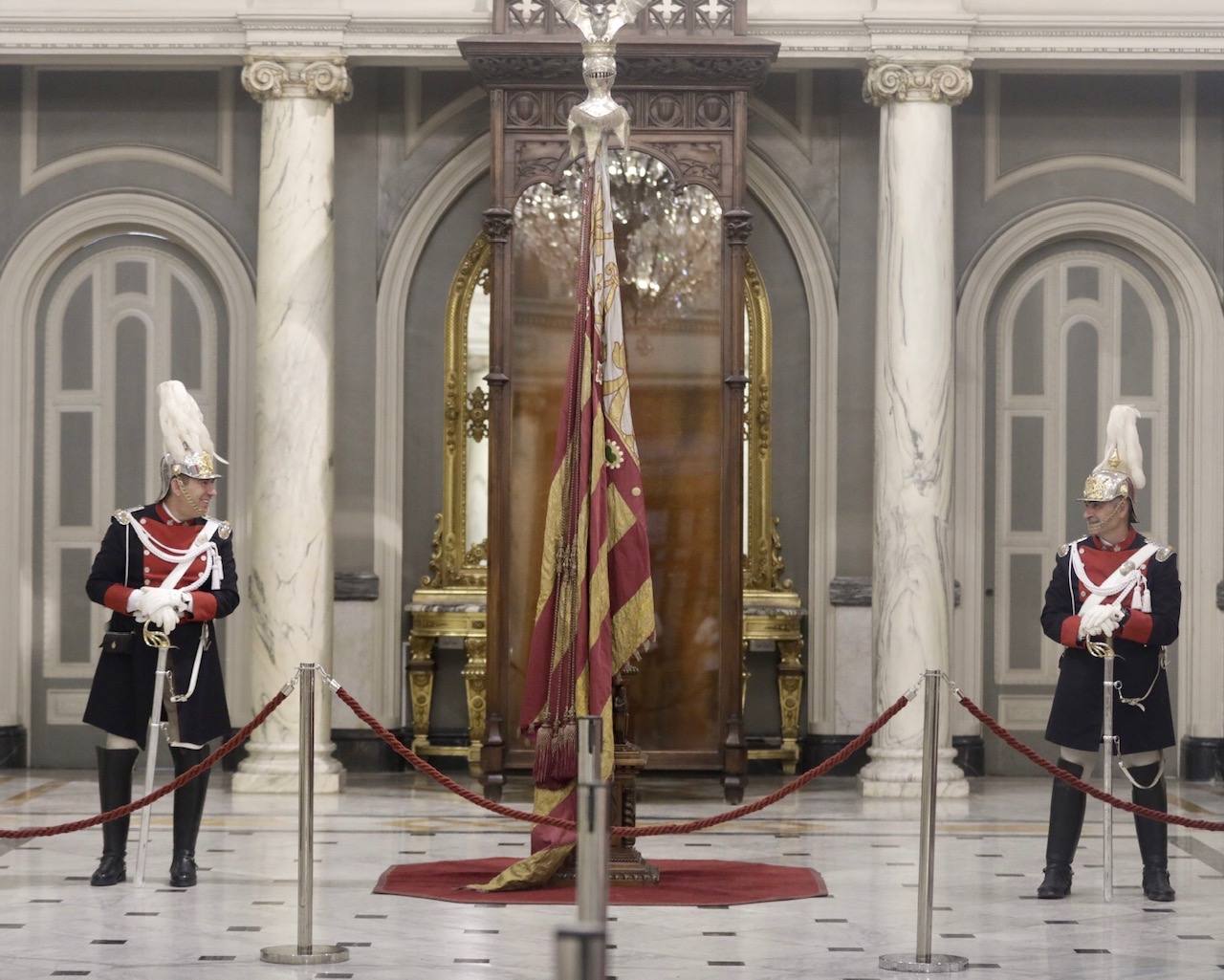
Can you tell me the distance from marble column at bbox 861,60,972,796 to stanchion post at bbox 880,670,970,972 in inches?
151

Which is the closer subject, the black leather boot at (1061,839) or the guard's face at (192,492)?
the black leather boot at (1061,839)

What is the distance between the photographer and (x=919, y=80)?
33.8ft

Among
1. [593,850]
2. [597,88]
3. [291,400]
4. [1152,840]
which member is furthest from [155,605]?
[1152,840]

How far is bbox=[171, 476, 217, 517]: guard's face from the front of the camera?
7.69 meters

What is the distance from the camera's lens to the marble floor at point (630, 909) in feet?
20.5

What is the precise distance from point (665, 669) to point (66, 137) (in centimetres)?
452

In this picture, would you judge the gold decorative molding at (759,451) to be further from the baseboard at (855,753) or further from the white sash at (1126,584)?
the white sash at (1126,584)

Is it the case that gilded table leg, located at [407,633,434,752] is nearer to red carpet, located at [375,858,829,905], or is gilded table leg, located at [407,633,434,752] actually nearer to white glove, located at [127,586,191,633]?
red carpet, located at [375,858,829,905]

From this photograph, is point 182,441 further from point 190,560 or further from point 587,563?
point 587,563

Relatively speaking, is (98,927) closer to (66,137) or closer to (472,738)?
A: (472,738)

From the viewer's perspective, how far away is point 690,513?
10219 millimetres

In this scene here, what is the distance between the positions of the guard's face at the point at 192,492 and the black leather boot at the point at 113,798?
3.10 ft

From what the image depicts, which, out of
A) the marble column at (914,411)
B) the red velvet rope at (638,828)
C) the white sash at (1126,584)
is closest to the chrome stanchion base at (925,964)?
the red velvet rope at (638,828)

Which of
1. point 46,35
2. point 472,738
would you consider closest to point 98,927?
point 472,738
